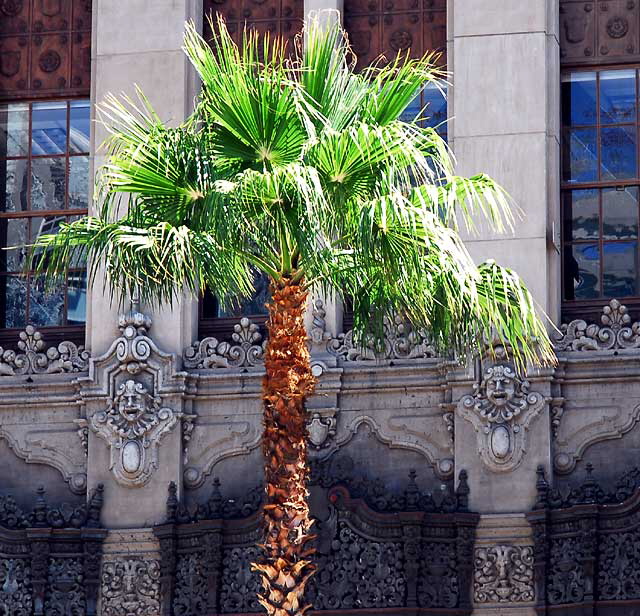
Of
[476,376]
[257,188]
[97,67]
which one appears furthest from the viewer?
[97,67]

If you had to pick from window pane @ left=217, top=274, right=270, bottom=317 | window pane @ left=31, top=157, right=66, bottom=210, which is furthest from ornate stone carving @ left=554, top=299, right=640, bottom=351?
window pane @ left=31, top=157, right=66, bottom=210

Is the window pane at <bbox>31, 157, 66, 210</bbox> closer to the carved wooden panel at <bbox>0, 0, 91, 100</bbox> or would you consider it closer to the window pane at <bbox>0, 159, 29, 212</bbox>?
the window pane at <bbox>0, 159, 29, 212</bbox>

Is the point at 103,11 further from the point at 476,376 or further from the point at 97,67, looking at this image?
the point at 476,376

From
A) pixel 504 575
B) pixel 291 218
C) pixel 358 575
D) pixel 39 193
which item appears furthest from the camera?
pixel 39 193

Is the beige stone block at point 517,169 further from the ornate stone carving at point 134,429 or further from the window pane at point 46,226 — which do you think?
the window pane at point 46,226

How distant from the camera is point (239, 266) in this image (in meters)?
26.2

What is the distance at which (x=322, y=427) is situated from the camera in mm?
32531

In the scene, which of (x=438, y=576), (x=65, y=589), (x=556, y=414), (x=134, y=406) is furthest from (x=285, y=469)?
(x=65, y=589)

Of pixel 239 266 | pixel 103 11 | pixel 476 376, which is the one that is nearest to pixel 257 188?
pixel 239 266

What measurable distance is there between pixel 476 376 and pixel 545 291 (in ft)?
5.18

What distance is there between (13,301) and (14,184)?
1864 millimetres

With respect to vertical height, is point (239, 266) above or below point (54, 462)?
above

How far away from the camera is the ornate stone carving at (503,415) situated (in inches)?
1253

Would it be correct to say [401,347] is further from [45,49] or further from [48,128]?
[45,49]
